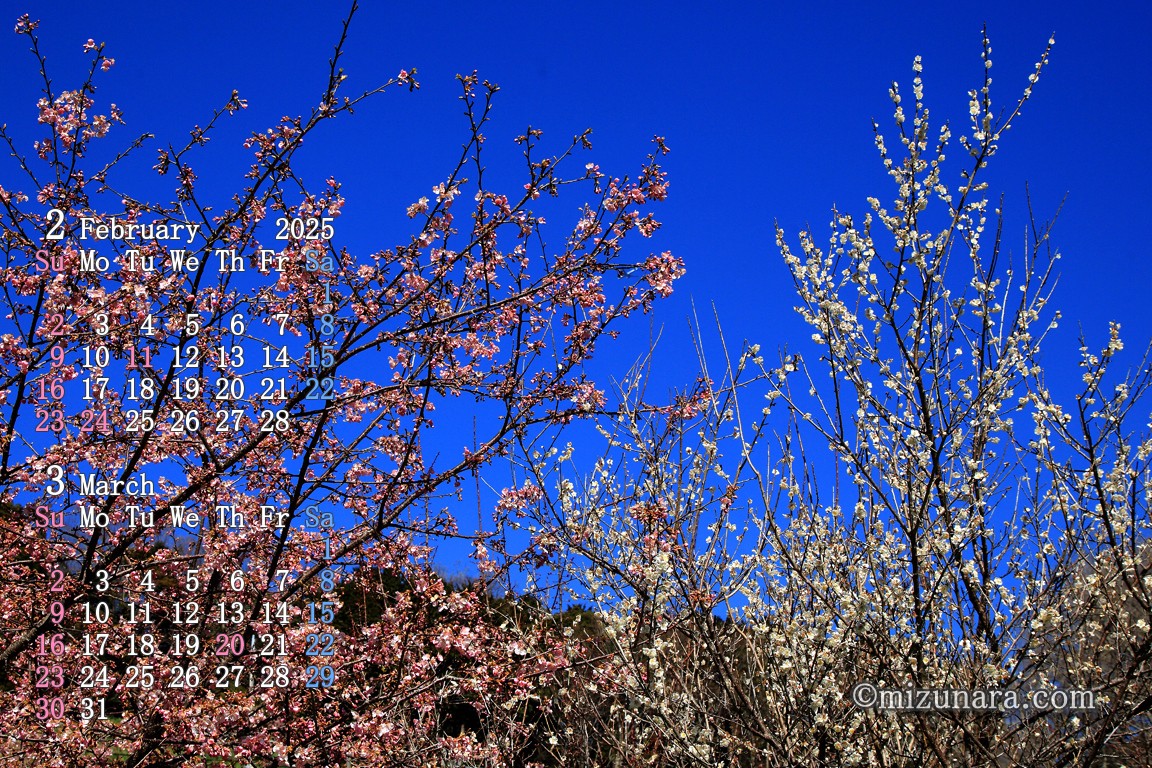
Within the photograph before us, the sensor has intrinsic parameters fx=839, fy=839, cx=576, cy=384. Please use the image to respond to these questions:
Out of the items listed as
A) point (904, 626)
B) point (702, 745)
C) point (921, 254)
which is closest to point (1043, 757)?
point (904, 626)

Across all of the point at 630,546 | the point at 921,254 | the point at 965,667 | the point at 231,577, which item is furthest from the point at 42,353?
the point at 965,667

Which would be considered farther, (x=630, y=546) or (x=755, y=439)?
(x=630, y=546)

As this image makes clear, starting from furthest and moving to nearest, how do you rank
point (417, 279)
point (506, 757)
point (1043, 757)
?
point (506, 757)
point (417, 279)
point (1043, 757)

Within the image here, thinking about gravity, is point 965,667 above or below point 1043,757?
above

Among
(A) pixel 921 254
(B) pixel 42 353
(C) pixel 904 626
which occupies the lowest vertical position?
(C) pixel 904 626

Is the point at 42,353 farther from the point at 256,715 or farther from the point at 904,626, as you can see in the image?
the point at 904,626

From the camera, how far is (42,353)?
15.8 ft

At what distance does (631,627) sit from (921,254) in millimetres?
2958

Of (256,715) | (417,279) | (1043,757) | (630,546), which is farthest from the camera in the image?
(630,546)

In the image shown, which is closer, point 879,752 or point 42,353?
point 879,752

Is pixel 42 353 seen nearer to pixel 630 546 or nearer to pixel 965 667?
pixel 630 546

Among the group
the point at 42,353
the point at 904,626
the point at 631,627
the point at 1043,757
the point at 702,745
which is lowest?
the point at 1043,757

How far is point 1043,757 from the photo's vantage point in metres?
3.61

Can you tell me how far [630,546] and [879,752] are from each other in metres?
1.99
